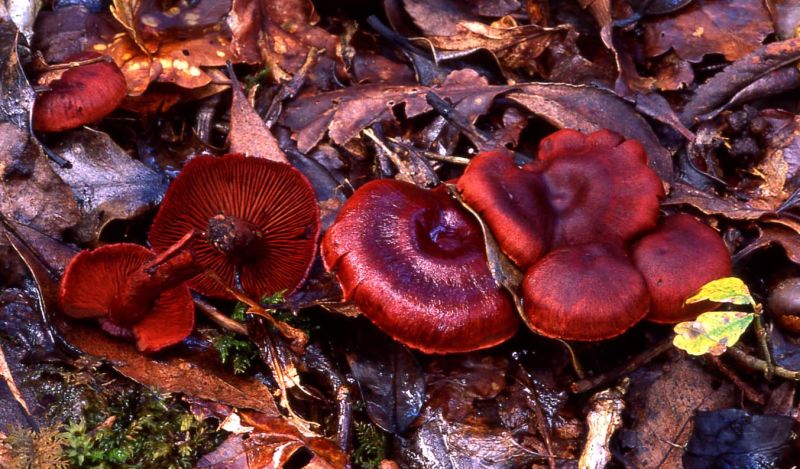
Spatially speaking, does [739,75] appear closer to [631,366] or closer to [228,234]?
[631,366]

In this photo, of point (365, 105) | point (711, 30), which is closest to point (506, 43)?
point (365, 105)

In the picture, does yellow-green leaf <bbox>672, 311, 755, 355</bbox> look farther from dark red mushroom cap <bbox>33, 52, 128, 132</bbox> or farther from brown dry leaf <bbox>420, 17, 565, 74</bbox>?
dark red mushroom cap <bbox>33, 52, 128, 132</bbox>

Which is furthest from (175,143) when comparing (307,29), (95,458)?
(95,458)

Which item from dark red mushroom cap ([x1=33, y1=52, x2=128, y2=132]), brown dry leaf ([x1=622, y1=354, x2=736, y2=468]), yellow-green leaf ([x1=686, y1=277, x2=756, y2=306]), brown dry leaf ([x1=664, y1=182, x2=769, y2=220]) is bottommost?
brown dry leaf ([x1=622, y1=354, x2=736, y2=468])

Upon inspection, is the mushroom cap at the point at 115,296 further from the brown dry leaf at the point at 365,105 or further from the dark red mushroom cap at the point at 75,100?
the brown dry leaf at the point at 365,105

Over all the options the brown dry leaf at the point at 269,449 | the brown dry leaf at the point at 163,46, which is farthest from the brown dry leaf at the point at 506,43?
the brown dry leaf at the point at 269,449

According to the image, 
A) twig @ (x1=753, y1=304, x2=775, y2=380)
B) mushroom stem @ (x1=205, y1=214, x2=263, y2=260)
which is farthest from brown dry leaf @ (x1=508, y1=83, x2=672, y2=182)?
mushroom stem @ (x1=205, y1=214, x2=263, y2=260)
